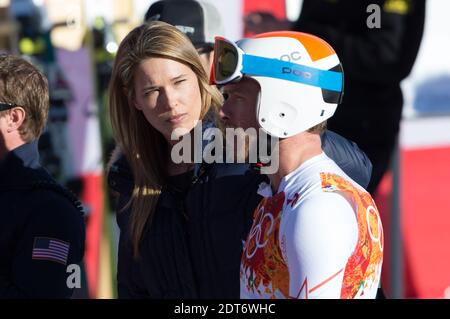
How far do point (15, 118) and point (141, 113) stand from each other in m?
0.41

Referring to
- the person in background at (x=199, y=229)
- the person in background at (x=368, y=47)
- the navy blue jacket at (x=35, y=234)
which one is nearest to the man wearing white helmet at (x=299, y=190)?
the person in background at (x=199, y=229)

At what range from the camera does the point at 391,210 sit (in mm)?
5066

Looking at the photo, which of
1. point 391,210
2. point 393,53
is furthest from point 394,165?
point 393,53

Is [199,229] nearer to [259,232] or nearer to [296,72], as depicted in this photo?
[259,232]

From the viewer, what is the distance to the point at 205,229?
2.83 m

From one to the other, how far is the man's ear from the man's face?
88 centimetres

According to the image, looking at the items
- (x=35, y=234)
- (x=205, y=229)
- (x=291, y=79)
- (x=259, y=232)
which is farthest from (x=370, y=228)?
(x=35, y=234)

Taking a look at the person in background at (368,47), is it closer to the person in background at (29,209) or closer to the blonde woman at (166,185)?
the blonde woman at (166,185)

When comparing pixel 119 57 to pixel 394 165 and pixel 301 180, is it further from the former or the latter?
pixel 394 165

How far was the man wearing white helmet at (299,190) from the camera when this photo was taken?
6.63 ft

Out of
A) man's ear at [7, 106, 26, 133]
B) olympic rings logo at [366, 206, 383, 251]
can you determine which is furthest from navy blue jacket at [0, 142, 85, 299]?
olympic rings logo at [366, 206, 383, 251]

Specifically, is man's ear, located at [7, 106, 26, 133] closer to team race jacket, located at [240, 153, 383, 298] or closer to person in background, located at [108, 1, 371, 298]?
person in background, located at [108, 1, 371, 298]

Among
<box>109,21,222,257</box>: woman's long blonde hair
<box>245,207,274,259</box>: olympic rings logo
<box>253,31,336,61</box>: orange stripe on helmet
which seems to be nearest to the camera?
<box>245,207,274,259</box>: olympic rings logo

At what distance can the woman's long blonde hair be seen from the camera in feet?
9.57
